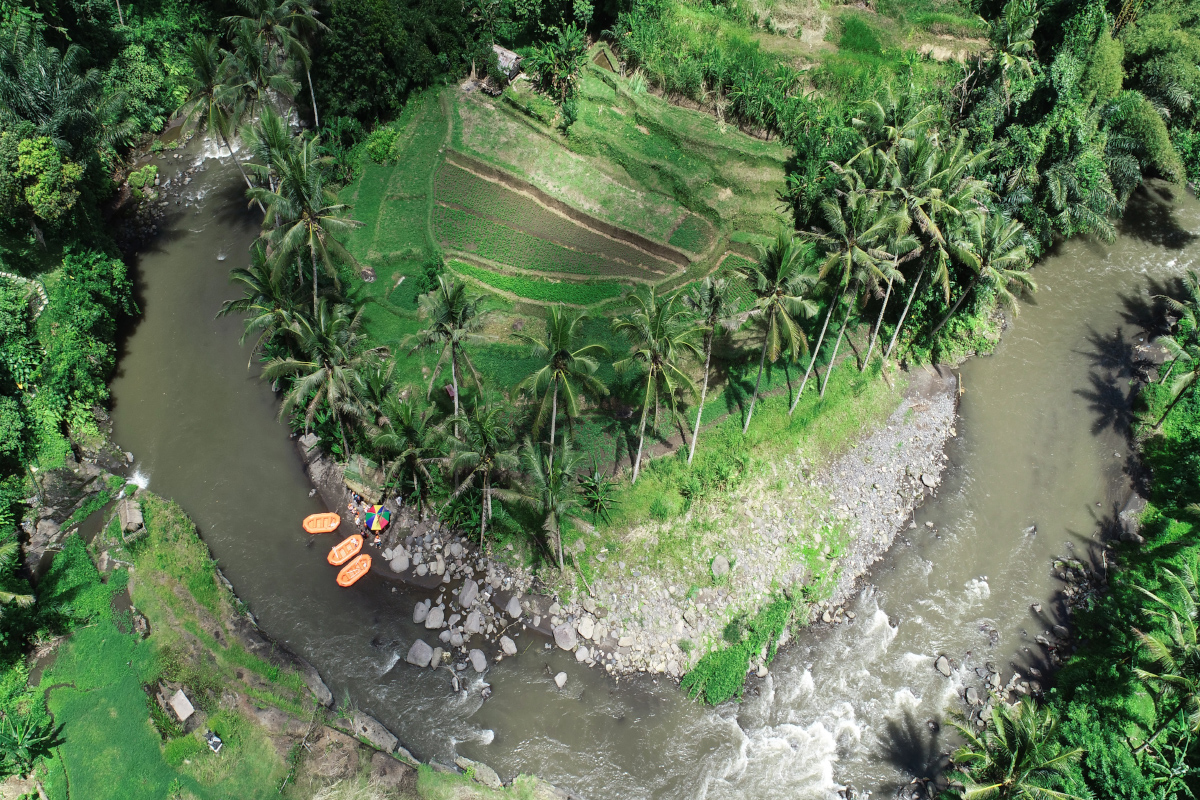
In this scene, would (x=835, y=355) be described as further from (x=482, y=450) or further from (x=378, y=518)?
(x=378, y=518)

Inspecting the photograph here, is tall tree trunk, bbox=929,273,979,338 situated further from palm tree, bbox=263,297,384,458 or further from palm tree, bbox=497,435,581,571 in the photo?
palm tree, bbox=263,297,384,458

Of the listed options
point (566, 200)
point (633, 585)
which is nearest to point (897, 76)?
point (566, 200)

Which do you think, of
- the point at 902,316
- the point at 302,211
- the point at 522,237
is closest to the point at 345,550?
the point at 302,211

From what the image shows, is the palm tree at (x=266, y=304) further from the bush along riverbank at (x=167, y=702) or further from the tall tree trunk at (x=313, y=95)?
the tall tree trunk at (x=313, y=95)

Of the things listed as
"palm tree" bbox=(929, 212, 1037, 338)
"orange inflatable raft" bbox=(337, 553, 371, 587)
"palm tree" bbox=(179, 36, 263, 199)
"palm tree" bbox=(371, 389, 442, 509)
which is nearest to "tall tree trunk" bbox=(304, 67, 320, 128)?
"palm tree" bbox=(179, 36, 263, 199)

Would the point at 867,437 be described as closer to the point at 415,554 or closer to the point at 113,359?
the point at 415,554
